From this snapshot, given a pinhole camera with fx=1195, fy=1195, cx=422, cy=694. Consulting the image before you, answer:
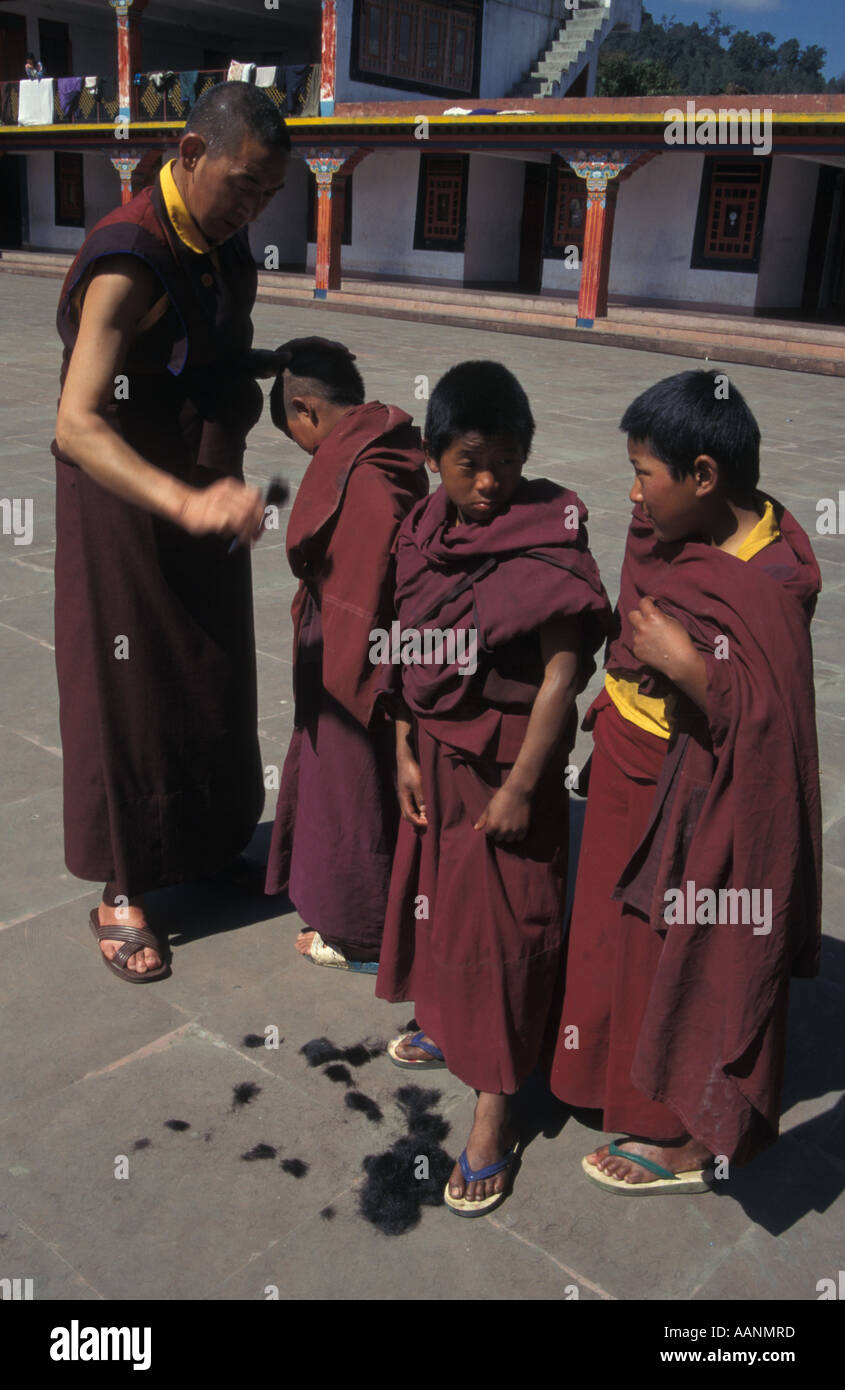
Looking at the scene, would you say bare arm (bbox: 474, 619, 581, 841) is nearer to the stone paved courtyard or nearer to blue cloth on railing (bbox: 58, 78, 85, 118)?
the stone paved courtyard

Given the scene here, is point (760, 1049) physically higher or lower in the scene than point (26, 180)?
lower

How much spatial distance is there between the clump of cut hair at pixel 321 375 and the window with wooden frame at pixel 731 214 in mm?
17029

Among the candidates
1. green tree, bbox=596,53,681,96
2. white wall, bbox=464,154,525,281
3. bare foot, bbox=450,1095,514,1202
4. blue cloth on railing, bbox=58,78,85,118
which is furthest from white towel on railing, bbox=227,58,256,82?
bare foot, bbox=450,1095,514,1202

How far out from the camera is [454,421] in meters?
1.86

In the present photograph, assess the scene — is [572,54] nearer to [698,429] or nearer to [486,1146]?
[698,429]

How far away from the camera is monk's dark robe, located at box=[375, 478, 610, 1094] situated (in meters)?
1.87

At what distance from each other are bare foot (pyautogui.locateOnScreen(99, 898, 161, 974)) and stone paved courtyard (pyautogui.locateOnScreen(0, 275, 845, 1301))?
5 cm

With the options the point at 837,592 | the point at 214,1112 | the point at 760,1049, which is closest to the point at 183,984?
the point at 214,1112

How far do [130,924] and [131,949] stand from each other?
0.06m

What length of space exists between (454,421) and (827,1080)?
1.49 m

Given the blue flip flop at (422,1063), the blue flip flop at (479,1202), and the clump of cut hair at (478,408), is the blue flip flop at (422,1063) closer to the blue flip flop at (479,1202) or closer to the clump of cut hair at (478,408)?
the blue flip flop at (479,1202)

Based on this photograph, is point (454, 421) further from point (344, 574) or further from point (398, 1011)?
point (398, 1011)

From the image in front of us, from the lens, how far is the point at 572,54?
2506 cm

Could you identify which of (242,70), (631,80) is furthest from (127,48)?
(631,80)
